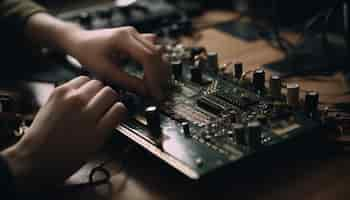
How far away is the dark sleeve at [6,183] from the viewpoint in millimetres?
715

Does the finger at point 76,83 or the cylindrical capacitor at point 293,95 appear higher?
the finger at point 76,83

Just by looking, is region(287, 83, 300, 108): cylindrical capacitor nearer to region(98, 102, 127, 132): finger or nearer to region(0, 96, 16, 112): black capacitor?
region(98, 102, 127, 132): finger

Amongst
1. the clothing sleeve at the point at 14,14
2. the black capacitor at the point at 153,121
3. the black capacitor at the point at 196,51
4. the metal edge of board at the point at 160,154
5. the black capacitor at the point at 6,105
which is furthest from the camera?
the clothing sleeve at the point at 14,14

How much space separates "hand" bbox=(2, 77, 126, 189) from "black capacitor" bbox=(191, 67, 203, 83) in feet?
0.60

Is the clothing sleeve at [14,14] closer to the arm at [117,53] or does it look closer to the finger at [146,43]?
the arm at [117,53]

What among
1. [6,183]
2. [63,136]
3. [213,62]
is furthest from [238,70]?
[6,183]

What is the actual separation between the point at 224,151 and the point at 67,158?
0.77 feet

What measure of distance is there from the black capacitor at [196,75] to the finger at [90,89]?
0.61ft

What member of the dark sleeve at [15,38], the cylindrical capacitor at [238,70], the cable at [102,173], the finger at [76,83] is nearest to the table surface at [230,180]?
the cable at [102,173]

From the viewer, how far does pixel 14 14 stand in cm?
125

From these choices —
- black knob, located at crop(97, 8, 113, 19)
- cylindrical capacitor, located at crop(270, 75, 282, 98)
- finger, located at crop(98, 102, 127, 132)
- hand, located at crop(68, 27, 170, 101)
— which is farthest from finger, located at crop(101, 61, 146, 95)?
black knob, located at crop(97, 8, 113, 19)

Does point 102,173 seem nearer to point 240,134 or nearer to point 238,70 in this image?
point 240,134

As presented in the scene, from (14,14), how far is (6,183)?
647mm

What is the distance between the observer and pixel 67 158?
77cm
